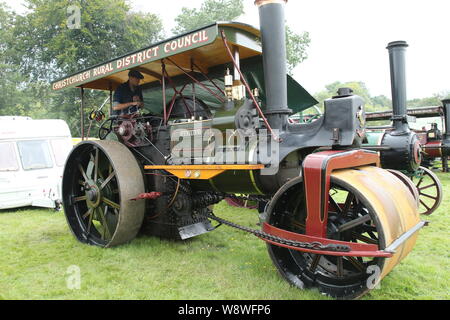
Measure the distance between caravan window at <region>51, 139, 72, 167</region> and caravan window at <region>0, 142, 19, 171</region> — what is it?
82 centimetres

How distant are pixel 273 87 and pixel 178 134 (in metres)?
1.12

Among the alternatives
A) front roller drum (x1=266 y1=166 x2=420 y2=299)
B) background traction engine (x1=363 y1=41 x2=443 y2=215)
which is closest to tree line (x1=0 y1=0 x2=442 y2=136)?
background traction engine (x1=363 y1=41 x2=443 y2=215)

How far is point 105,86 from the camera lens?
196 inches

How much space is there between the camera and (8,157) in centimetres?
703

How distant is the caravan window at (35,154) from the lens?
725 cm

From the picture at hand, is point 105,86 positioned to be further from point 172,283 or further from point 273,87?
point 172,283

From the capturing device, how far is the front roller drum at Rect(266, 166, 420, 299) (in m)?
2.32

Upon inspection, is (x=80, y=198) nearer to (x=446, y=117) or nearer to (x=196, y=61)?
(x=196, y=61)

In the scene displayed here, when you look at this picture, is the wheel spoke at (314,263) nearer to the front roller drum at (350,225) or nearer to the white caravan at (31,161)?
the front roller drum at (350,225)

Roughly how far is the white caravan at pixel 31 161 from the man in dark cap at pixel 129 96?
11.0 feet

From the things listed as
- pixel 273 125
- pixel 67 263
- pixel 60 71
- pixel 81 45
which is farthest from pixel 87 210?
pixel 60 71

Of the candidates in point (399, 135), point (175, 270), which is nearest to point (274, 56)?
point (175, 270)

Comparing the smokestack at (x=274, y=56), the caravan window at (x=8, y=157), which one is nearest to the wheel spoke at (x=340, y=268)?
the smokestack at (x=274, y=56)

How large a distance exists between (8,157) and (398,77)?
697 cm
